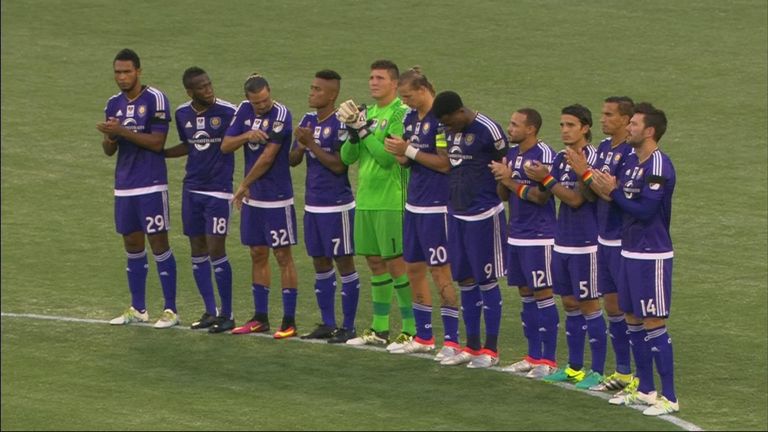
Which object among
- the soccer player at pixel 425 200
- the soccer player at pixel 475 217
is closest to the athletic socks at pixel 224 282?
the soccer player at pixel 425 200

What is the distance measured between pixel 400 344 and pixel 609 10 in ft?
57.2

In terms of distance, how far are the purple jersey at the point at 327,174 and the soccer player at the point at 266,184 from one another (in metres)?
0.30

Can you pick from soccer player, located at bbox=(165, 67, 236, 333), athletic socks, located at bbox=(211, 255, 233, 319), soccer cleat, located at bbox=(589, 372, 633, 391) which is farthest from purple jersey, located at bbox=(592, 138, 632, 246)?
athletic socks, located at bbox=(211, 255, 233, 319)

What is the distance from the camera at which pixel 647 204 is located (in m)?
12.4

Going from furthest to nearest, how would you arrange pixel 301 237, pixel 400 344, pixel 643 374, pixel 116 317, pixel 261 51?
pixel 261 51 < pixel 301 237 < pixel 116 317 < pixel 400 344 < pixel 643 374

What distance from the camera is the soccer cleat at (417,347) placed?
1454 cm

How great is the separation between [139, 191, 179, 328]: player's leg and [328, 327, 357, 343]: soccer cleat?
1.67 metres

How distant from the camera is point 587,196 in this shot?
13.0 meters

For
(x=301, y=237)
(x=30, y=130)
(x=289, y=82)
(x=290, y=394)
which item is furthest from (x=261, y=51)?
(x=290, y=394)

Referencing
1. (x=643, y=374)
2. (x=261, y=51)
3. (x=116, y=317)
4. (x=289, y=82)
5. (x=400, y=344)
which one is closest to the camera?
(x=643, y=374)

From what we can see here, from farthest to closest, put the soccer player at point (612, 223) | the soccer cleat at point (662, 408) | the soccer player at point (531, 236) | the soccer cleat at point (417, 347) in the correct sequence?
1. the soccer cleat at point (417, 347)
2. the soccer player at point (531, 236)
3. the soccer player at point (612, 223)
4. the soccer cleat at point (662, 408)

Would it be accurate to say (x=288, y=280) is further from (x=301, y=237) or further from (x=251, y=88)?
(x=301, y=237)

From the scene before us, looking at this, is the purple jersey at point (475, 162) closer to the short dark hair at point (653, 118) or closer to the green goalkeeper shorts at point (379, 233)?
the green goalkeeper shorts at point (379, 233)

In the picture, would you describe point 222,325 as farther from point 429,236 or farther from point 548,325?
point 548,325
